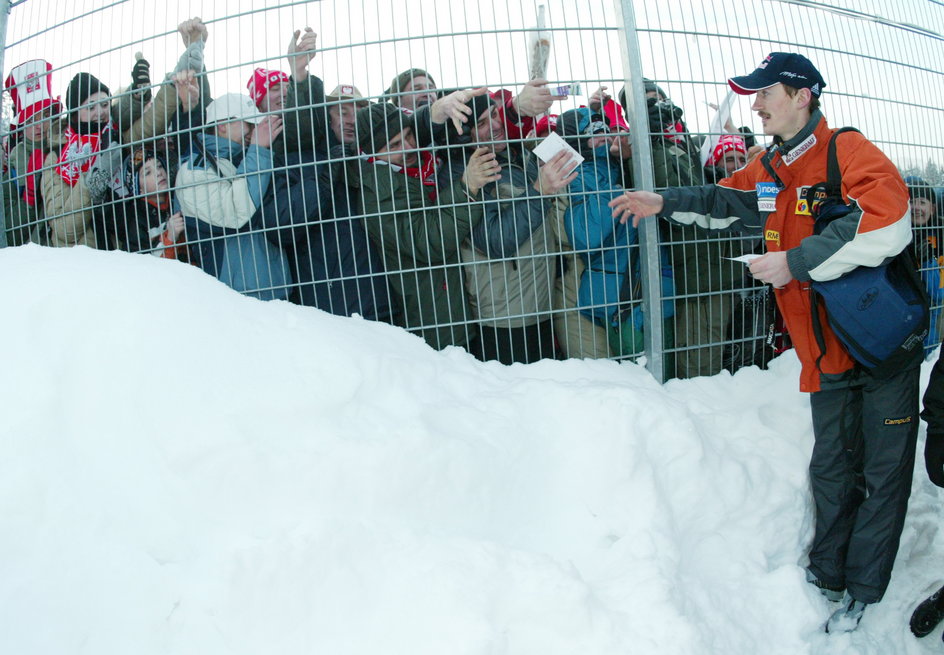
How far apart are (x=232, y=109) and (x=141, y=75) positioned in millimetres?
682

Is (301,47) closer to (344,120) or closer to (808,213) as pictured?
(344,120)

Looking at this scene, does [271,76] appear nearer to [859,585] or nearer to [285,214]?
[285,214]

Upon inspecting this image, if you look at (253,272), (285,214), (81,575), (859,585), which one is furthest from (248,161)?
(859,585)

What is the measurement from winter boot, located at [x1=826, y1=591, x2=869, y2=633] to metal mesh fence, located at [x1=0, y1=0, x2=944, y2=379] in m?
1.24

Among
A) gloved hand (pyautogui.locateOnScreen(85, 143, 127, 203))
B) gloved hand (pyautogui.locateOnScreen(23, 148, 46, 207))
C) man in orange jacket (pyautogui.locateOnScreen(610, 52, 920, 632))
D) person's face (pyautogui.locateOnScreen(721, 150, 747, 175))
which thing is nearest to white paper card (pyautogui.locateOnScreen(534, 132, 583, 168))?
man in orange jacket (pyautogui.locateOnScreen(610, 52, 920, 632))

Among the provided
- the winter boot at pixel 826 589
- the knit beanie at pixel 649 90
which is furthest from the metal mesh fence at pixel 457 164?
the winter boot at pixel 826 589

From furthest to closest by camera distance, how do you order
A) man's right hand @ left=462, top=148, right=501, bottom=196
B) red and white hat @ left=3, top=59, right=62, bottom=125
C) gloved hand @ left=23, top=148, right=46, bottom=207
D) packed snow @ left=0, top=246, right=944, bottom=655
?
gloved hand @ left=23, top=148, right=46, bottom=207 < red and white hat @ left=3, top=59, right=62, bottom=125 < man's right hand @ left=462, top=148, right=501, bottom=196 < packed snow @ left=0, top=246, right=944, bottom=655

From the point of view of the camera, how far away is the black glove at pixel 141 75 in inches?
147

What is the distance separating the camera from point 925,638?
297cm

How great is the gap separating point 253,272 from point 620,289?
1.92 metres

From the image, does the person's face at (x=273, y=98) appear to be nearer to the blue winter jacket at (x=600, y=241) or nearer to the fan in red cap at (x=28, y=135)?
the fan in red cap at (x=28, y=135)

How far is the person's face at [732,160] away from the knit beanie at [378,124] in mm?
1706

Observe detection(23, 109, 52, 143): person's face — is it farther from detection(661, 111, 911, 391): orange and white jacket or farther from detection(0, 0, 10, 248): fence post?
detection(661, 111, 911, 391): orange and white jacket

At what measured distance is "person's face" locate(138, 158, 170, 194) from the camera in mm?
3672
